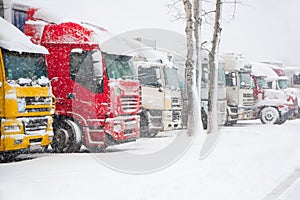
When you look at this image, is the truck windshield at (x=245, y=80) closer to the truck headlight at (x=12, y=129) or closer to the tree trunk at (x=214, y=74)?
the tree trunk at (x=214, y=74)

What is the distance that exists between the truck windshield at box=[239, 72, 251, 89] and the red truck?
400 inches

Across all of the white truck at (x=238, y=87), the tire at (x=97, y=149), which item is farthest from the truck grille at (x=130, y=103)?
the white truck at (x=238, y=87)

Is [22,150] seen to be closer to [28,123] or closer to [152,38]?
[28,123]

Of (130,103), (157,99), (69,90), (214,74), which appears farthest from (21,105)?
(214,74)

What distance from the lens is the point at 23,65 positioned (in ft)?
31.0

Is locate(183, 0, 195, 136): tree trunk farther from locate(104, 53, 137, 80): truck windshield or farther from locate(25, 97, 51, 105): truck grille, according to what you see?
locate(25, 97, 51, 105): truck grille

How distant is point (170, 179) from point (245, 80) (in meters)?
14.2

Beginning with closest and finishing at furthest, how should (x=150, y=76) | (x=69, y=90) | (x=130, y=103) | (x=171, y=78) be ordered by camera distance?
(x=69, y=90) → (x=130, y=103) → (x=150, y=76) → (x=171, y=78)

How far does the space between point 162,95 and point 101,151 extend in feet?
14.2

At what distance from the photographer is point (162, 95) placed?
14812 millimetres

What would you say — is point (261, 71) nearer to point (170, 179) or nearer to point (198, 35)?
point (198, 35)

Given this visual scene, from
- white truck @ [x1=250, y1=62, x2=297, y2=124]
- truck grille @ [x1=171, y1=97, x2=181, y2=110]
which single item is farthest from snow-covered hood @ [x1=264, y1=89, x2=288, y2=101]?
truck grille @ [x1=171, y1=97, x2=181, y2=110]

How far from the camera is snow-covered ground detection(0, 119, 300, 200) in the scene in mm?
6312

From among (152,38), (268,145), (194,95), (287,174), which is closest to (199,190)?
(287,174)
